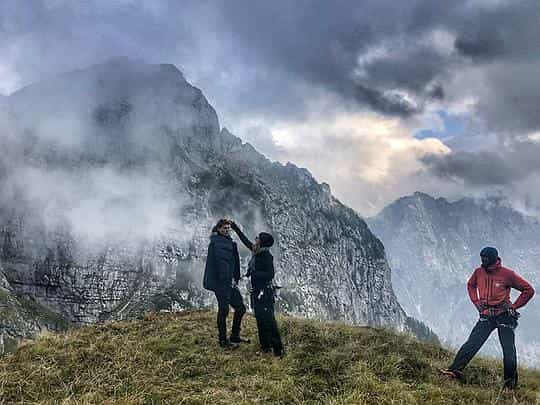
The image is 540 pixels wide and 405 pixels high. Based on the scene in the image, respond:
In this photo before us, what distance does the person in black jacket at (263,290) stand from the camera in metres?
12.1

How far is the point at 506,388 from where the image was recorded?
10508 mm

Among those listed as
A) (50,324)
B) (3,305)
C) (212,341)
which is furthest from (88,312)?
(212,341)

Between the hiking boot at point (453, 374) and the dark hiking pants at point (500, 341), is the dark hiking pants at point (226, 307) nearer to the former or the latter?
the hiking boot at point (453, 374)

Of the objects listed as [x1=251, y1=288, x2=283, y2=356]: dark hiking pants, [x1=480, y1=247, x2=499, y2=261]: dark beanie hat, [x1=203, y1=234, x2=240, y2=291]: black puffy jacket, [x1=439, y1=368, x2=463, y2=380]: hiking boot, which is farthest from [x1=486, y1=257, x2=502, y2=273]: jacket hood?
[x1=203, y1=234, x2=240, y2=291]: black puffy jacket

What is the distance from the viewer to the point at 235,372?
398 inches

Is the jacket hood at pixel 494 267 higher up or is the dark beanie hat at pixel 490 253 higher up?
the dark beanie hat at pixel 490 253

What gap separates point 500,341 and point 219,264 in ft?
25.6

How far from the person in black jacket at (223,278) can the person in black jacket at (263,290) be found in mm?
687

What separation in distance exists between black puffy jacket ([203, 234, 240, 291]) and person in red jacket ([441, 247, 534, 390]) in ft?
20.6

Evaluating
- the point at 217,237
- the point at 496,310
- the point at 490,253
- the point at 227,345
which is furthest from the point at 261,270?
the point at 496,310

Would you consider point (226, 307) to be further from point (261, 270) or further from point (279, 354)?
point (279, 354)

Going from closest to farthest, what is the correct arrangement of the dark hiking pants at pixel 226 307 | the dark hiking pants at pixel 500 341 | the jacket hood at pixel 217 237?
the dark hiking pants at pixel 500 341, the dark hiking pants at pixel 226 307, the jacket hood at pixel 217 237

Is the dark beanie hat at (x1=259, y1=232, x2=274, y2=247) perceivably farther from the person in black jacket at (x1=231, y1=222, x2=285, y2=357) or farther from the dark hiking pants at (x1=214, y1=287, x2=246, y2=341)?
the dark hiking pants at (x1=214, y1=287, x2=246, y2=341)

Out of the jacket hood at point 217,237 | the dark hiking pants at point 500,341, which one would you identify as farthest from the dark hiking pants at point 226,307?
the dark hiking pants at point 500,341
